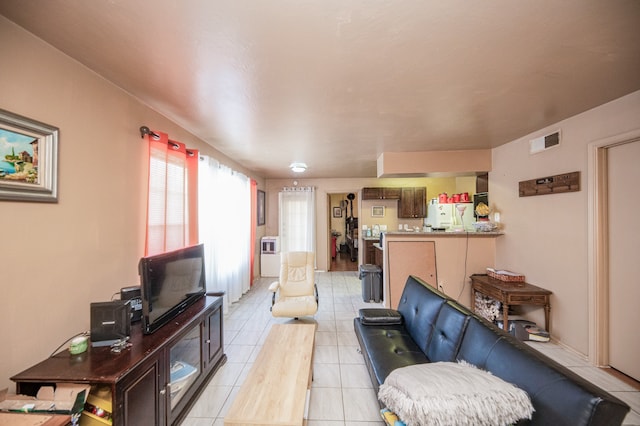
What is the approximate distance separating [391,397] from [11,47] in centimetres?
261

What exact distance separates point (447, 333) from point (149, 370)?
198 cm

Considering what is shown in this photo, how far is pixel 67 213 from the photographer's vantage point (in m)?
1.45

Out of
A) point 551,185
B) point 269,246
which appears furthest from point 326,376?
point 269,246

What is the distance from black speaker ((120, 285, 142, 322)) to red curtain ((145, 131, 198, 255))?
44 centimetres

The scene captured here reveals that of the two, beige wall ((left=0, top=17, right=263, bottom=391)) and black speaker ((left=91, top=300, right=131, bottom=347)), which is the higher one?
beige wall ((left=0, top=17, right=263, bottom=391))

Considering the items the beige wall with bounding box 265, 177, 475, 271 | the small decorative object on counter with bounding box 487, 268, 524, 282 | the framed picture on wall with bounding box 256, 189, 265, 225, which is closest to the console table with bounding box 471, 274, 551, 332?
the small decorative object on counter with bounding box 487, 268, 524, 282

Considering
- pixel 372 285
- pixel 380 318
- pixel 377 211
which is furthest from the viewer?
pixel 377 211

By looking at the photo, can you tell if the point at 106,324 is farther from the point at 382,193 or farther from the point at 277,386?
the point at 382,193

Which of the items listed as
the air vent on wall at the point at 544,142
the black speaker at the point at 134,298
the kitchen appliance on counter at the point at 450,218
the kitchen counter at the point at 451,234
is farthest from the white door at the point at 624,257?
the black speaker at the point at 134,298

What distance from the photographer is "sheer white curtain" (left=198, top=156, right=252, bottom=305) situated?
3.14 meters

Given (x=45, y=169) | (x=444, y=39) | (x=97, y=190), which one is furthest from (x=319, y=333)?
(x=444, y=39)

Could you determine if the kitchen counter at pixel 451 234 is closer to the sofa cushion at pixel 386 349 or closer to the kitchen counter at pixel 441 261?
the kitchen counter at pixel 441 261

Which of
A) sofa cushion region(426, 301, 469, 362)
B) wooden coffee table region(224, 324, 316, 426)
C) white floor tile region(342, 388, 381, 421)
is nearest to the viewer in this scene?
wooden coffee table region(224, 324, 316, 426)

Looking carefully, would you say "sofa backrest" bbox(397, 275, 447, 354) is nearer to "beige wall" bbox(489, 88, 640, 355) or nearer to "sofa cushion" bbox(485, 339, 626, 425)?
"sofa cushion" bbox(485, 339, 626, 425)
